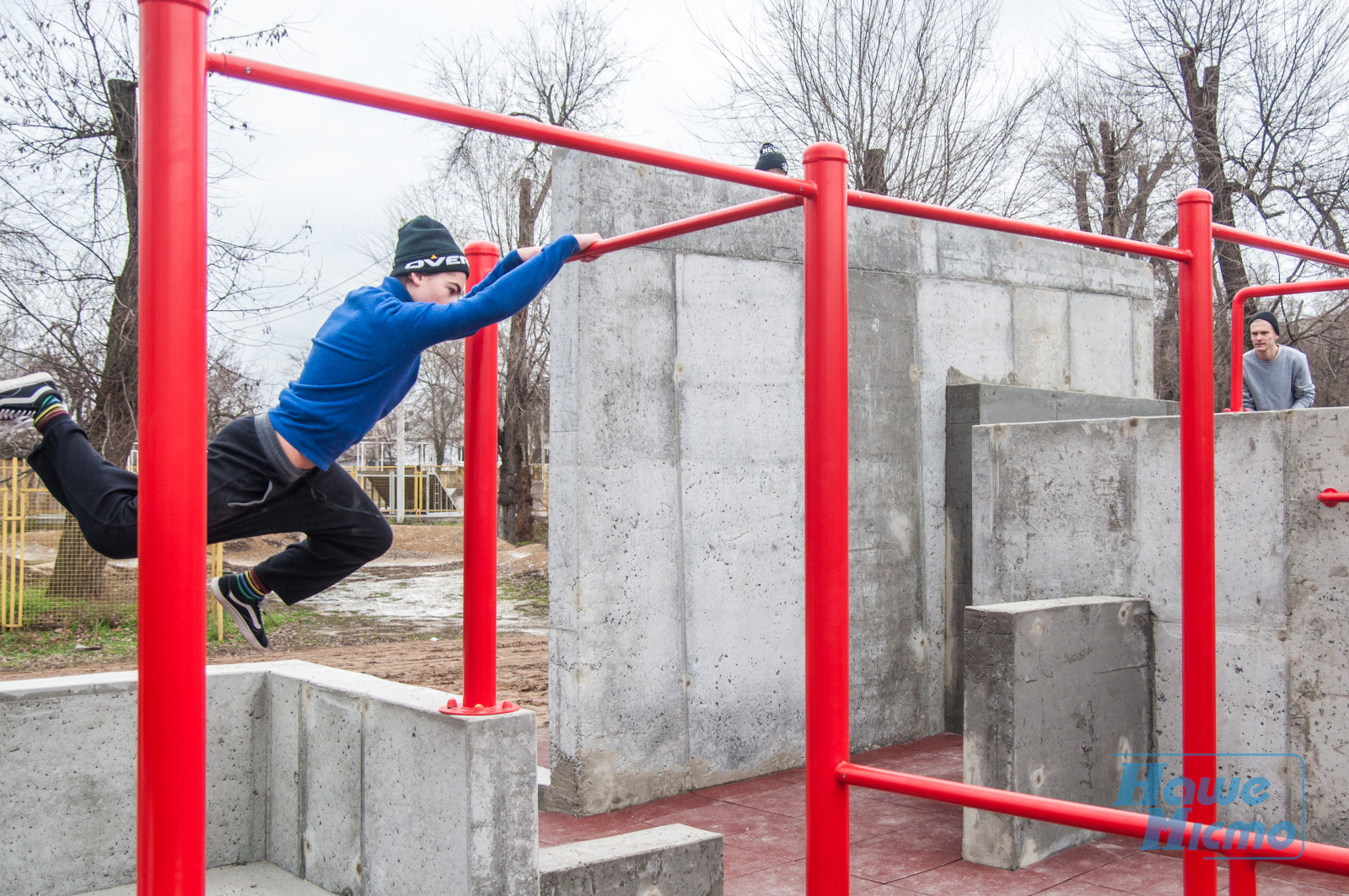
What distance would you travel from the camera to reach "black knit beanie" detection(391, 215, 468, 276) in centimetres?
281

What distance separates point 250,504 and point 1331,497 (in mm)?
3804

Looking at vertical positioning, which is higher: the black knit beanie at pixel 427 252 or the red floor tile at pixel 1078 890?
the black knit beanie at pixel 427 252

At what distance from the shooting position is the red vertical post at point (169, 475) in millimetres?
1573

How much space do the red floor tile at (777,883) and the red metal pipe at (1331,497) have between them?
2.23 meters

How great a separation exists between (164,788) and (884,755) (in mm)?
4939

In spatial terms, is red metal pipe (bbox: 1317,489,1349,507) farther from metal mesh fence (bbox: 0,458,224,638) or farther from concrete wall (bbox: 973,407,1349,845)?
metal mesh fence (bbox: 0,458,224,638)

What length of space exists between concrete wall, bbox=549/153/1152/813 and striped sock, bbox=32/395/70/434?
2.66 m

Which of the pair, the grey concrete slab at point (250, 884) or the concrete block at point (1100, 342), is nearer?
the grey concrete slab at point (250, 884)

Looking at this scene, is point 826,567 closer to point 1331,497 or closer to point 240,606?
point 240,606

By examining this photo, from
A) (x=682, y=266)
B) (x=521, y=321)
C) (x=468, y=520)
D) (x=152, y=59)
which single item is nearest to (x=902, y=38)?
(x=521, y=321)

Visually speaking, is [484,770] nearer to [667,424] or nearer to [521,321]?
[667,424]

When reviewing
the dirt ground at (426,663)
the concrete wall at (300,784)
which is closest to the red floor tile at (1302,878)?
the concrete wall at (300,784)

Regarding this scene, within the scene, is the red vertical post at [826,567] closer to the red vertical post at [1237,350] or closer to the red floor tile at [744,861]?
the red floor tile at [744,861]

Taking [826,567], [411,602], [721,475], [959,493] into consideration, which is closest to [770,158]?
[721,475]
